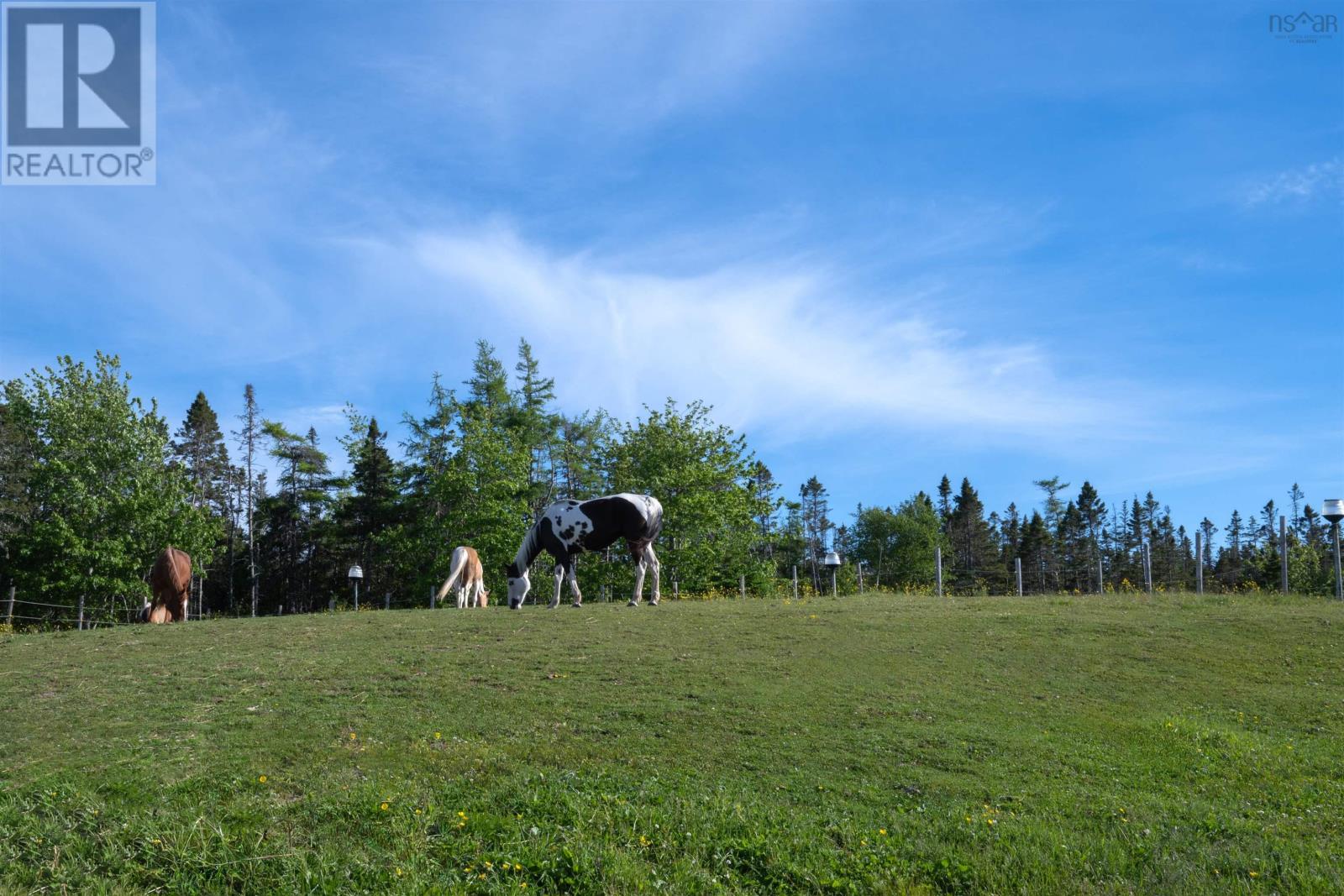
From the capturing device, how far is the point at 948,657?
16625 mm

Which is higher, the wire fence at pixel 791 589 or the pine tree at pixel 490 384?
the pine tree at pixel 490 384

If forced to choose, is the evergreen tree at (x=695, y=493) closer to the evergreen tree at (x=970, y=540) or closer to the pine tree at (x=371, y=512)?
the pine tree at (x=371, y=512)

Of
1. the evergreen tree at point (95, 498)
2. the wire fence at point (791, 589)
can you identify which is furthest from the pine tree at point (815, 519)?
the evergreen tree at point (95, 498)

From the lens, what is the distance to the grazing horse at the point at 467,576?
90.5 ft

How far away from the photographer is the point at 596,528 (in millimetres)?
22953

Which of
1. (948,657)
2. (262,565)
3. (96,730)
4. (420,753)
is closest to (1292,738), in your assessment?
(948,657)

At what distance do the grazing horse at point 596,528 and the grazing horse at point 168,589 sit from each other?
9.77 metres

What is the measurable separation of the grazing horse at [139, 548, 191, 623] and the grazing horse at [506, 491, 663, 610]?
9771 millimetres

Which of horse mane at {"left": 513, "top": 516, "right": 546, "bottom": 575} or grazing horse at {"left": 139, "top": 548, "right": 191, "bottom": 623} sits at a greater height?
horse mane at {"left": 513, "top": 516, "right": 546, "bottom": 575}

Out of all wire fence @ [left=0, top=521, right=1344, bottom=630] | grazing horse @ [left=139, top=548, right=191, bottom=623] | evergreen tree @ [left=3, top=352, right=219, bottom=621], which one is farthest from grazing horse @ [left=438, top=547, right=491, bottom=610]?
evergreen tree @ [left=3, top=352, right=219, bottom=621]

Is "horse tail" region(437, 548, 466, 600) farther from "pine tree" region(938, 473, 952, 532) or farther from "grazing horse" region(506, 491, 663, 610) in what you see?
"pine tree" region(938, 473, 952, 532)

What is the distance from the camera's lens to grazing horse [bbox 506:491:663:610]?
2294cm

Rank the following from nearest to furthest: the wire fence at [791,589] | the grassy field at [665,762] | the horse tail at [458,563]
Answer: the grassy field at [665,762], the horse tail at [458,563], the wire fence at [791,589]

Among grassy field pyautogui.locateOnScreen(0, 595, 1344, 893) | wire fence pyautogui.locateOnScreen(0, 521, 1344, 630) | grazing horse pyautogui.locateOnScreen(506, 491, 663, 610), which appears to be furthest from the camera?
wire fence pyautogui.locateOnScreen(0, 521, 1344, 630)
